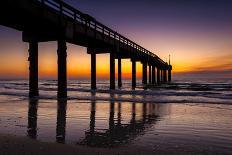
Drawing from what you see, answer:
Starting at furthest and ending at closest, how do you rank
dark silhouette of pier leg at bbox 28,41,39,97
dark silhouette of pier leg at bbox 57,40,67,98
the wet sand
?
dark silhouette of pier leg at bbox 28,41,39,97
dark silhouette of pier leg at bbox 57,40,67,98
the wet sand

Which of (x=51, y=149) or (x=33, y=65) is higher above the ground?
(x=33, y=65)

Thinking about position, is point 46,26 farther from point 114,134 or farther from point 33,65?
point 114,134

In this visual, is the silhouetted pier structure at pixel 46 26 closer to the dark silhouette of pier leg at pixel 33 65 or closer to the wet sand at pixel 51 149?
the dark silhouette of pier leg at pixel 33 65

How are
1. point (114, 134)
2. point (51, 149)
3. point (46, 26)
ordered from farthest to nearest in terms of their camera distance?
1. point (46, 26)
2. point (114, 134)
3. point (51, 149)

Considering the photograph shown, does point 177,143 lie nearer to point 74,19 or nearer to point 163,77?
point 74,19

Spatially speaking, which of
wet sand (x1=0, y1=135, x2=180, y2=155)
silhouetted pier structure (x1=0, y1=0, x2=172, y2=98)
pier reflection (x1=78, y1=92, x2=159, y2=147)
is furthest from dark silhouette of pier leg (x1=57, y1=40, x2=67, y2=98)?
wet sand (x1=0, y1=135, x2=180, y2=155)

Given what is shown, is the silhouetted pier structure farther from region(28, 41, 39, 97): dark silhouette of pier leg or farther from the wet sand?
the wet sand

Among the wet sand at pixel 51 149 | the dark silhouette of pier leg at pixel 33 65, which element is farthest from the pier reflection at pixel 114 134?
the dark silhouette of pier leg at pixel 33 65

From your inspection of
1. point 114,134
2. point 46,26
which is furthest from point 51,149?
point 46,26

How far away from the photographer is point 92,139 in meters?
6.01

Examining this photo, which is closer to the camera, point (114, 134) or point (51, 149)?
point (51, 149)

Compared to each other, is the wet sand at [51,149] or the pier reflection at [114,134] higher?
the wet sand at [51,149]

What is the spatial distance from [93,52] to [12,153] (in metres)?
24.8

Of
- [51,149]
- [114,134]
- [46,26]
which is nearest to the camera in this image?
[51,149]
